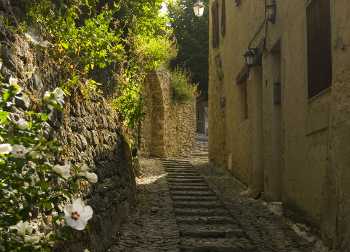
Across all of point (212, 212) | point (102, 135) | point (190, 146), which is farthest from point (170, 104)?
point (102, 135)

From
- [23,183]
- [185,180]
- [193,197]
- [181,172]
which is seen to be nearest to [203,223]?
[193,197]

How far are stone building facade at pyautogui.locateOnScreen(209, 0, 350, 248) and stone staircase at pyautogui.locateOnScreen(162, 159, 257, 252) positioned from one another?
2.88 feet

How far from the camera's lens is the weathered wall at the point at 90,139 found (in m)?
3.35

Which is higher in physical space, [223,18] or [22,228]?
[223,18]

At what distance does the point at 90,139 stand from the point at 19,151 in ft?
9.93

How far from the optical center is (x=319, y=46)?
5.46 meters

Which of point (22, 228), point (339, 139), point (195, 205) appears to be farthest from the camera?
point (195, 205)

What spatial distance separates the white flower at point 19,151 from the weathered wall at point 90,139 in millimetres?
1077

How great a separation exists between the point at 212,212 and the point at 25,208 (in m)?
5.30

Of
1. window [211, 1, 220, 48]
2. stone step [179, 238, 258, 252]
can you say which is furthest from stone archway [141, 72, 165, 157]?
stone step [179, 238, 258, 252]

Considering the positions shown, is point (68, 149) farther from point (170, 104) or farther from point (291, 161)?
point (170, 104)

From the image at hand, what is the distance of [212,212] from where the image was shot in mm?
7234

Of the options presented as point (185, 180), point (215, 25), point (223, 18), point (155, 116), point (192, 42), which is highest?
point (192, 42)

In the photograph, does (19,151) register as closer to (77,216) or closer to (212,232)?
(77,216)
